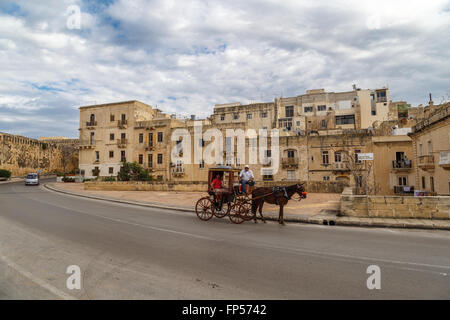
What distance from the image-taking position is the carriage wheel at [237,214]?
10711mm

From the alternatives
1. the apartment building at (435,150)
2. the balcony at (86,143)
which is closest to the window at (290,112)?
the apartment building at (435,150)

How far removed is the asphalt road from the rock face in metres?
53.3

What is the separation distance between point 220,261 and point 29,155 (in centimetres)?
6634

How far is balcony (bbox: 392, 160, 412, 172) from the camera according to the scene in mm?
32000

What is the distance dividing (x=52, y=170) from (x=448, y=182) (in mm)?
74453

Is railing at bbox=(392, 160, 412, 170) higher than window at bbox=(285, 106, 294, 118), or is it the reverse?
window at bbox=(285, 106, 294, 118)

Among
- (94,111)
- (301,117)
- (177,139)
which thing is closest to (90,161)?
(94,111)

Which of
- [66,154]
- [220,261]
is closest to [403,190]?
[220,261]

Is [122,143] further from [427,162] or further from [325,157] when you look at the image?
[427,162]

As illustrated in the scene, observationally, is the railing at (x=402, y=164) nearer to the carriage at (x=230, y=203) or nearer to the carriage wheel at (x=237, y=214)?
the carriage at (x=230, y=203)

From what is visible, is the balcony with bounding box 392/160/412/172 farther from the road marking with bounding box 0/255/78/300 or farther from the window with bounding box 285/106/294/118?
the road marking with bounding box 0/255/78/300

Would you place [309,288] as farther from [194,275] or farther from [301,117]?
[301,117]

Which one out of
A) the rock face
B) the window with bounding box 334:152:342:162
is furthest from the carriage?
the rock face

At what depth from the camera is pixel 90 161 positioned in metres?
50.0
